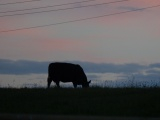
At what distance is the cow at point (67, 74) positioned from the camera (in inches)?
1336

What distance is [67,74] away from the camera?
114 feet

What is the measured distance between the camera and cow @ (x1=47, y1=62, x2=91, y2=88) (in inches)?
1336
